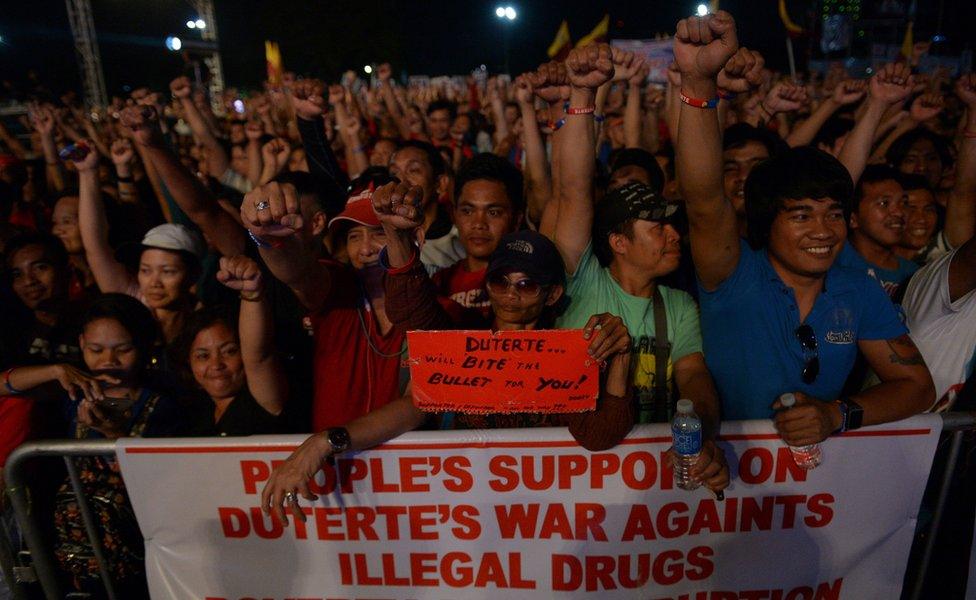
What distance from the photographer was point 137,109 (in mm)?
3125

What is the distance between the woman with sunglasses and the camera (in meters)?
2.08

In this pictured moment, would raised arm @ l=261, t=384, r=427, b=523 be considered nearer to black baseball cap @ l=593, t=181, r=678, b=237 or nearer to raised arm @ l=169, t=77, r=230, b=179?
black baseball cap @ l=593, t=181, r=678, b=237

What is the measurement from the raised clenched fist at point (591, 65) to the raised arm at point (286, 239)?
3.90 feet

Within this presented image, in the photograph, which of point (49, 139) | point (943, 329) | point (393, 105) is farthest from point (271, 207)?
point (393, 105)

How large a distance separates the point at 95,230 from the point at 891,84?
4618mm

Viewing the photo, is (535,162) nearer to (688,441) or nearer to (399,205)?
(399,205)

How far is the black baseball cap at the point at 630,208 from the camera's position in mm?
2508

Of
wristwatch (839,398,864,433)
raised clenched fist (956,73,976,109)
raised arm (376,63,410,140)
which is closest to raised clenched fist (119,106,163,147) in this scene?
wristwatch (839,398,864,433)

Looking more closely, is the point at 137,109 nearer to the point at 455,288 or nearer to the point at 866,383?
the point at 455,288

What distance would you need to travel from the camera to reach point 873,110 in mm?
3516

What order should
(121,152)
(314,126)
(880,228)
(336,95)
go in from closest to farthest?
(880,228) < (314,126) < (121,152) < (336,95)

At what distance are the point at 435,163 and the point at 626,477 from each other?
269cm

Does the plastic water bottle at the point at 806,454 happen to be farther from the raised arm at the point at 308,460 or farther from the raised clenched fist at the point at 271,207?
the raised clenched fist at the point at 271,207

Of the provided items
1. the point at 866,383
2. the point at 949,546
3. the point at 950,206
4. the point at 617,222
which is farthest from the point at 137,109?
the point at 949,546
